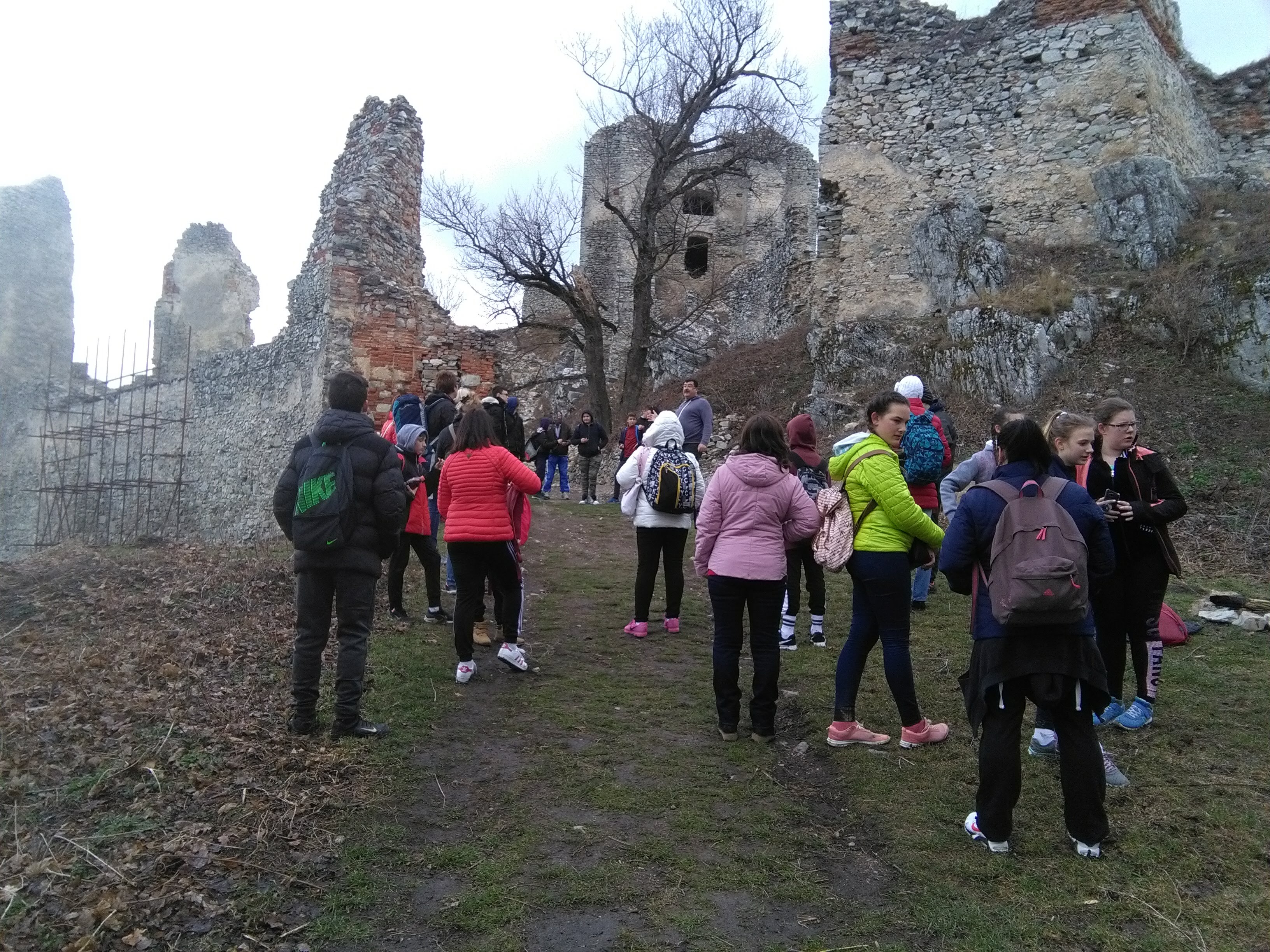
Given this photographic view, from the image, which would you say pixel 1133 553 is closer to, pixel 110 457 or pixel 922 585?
pixel 922 585

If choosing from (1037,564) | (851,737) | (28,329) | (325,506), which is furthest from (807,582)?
(28,329)

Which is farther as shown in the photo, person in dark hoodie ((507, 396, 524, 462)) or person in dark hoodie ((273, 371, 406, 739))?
person in dark hoodie ((507, 396, 524, 462))

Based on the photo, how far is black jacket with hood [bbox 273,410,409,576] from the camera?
4.79 m

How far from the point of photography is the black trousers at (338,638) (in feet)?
15.8

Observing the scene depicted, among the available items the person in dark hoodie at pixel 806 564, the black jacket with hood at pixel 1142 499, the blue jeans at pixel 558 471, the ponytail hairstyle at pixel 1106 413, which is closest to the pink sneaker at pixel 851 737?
the black jacket with hood at pixel 1142 499

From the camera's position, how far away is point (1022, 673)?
359cm

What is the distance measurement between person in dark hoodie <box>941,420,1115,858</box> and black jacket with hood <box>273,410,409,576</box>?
2891mm

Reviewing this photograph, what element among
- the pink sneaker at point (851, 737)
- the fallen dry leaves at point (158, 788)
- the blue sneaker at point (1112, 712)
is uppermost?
the blue sneaker at point (1112, 712)

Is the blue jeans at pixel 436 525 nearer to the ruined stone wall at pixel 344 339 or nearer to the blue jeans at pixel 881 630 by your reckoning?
the blue jeans at pixel 881 630

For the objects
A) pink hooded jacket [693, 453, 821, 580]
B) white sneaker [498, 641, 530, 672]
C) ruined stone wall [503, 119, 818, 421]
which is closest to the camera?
pink hooded jacket [693, 453, 821, 580]

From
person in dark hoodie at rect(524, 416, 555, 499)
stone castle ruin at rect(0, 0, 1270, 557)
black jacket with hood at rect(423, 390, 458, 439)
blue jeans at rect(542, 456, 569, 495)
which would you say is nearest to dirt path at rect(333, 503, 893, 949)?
black jacket with hood at rect(423, 390, 458, 439)

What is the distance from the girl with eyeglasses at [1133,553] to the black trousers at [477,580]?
358cm

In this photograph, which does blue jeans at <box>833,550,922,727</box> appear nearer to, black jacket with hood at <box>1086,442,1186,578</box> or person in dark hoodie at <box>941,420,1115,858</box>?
person in dark hoodie at <box>941,420,1115,858</box>

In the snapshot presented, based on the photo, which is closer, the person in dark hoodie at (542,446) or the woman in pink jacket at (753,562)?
the woman in pink jacket at (753,562)
